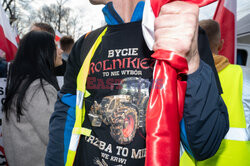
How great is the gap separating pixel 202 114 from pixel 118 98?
44 cm

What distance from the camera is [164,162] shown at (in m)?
0.62

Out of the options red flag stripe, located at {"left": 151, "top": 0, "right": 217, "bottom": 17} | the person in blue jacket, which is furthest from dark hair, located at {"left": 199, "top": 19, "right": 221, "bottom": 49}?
red flag stripe, located at {"left": 151, "top": 0, "right": 217, "bottom": 17}

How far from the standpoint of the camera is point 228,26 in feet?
9.91

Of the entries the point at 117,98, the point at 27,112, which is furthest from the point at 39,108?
the point at 117,98

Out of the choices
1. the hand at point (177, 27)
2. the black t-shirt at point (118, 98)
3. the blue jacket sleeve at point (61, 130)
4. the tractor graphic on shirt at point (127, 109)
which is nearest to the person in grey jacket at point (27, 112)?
the blue jacket sleeve at point (61, 130)

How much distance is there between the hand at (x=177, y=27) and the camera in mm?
594

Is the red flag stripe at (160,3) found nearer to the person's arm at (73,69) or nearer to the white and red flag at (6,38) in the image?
the person's arm at (73,69)

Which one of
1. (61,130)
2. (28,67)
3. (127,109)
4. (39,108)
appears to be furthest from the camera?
(28,67)

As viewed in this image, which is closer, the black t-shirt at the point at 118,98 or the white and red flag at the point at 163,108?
the white and red flag at the point at 163,108

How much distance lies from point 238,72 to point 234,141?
532mm

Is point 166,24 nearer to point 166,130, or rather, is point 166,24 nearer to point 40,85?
point 166,130

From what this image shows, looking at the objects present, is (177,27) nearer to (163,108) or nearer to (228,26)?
(163,108)

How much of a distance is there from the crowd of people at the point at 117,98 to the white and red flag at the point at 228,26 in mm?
1443

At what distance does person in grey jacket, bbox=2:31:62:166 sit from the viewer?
65.6 inches
